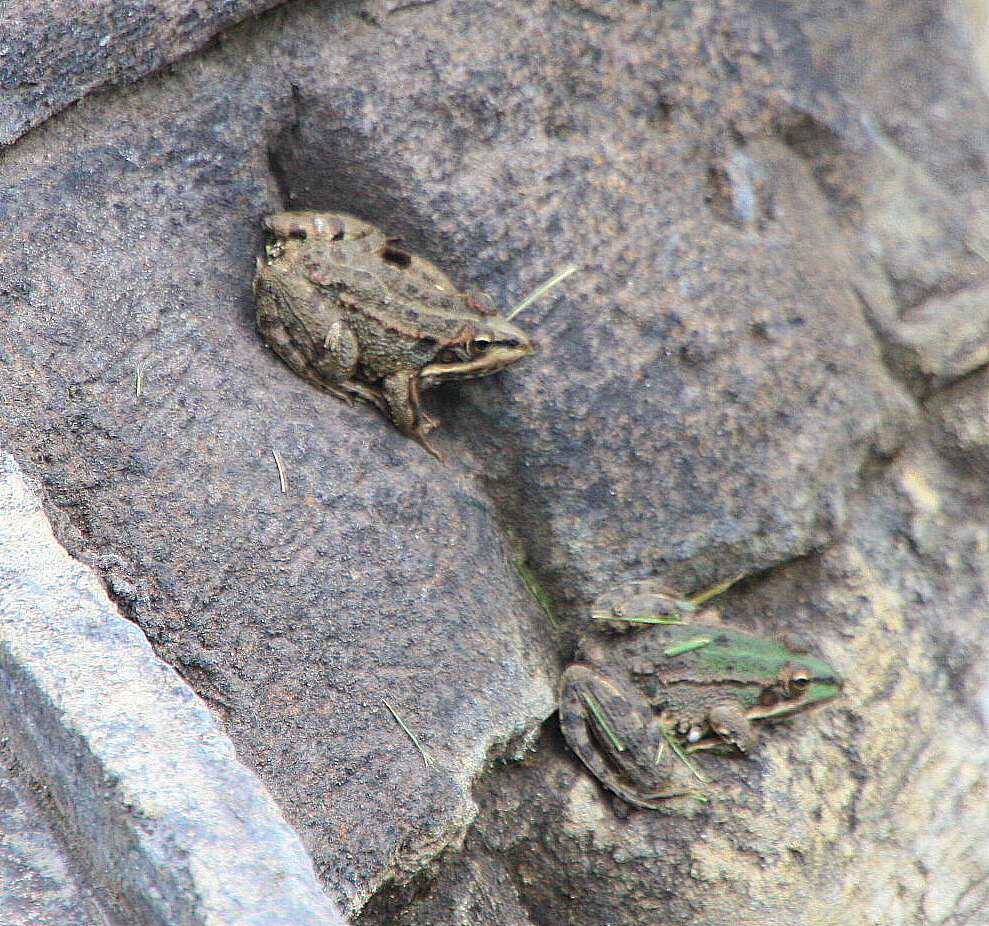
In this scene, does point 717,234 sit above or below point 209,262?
below

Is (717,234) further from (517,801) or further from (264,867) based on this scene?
(264,867)

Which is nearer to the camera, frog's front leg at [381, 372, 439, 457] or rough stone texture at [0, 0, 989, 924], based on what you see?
rough stone texture at [0, 0, 989, 924]

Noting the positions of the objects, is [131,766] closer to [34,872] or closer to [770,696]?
[34,872]


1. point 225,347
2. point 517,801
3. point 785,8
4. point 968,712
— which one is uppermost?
point 225,347

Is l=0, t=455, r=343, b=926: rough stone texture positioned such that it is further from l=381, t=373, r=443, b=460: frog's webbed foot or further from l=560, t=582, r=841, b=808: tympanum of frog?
l=560, t=582, r=841, b=808: tympanum of frog

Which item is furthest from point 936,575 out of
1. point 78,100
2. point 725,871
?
point 78,100

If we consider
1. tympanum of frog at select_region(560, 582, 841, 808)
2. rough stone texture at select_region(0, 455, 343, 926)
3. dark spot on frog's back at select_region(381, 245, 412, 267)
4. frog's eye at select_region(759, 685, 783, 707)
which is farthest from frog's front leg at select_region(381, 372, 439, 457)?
frog's eye at select_region(759, 685, 783, 707)

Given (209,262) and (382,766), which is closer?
(382,766)
